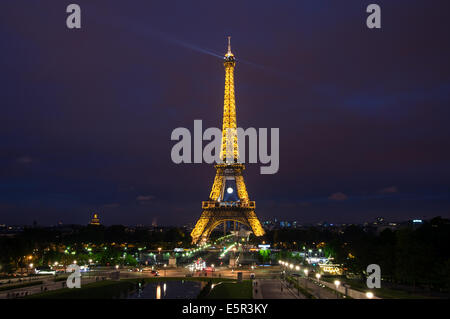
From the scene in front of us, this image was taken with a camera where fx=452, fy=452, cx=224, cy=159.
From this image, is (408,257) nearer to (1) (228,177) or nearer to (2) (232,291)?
(2) (232,291)

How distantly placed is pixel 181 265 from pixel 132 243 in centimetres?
4635

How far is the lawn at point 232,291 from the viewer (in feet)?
118

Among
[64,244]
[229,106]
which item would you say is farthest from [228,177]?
[64,244]

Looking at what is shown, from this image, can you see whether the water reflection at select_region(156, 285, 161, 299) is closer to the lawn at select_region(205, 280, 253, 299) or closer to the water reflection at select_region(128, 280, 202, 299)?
the water reflection at select_region(128, 280, 202, 299)

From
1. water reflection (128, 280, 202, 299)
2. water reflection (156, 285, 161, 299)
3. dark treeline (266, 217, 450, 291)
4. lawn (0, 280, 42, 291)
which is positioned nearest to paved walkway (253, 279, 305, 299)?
water reflection (128, 280, 202, 299)

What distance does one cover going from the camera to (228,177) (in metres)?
90.3

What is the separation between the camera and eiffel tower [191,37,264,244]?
86375 millimetres

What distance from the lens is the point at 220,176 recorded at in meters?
87.4

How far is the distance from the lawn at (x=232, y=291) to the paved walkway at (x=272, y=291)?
25.9 inches

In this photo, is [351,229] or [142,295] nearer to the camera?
[142,295]

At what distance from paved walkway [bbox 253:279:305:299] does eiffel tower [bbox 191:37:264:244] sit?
4228 cm

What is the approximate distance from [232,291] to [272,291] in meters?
3.47
